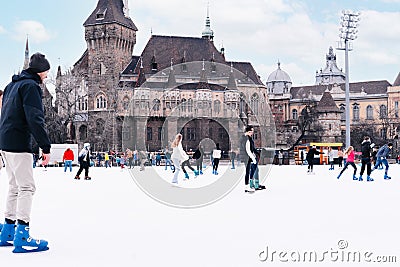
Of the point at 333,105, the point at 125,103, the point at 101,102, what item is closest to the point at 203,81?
the point at 125,103

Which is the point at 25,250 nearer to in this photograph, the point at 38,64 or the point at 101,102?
the point at 38,64

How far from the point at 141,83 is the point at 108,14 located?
8.73 meters

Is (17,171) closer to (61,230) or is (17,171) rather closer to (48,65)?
(48,65)

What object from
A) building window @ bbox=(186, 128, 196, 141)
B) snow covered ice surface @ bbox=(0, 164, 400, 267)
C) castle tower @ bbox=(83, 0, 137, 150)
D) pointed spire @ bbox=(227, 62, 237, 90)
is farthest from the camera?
pointed spire @ bbox=(227, 62, 237, 90)

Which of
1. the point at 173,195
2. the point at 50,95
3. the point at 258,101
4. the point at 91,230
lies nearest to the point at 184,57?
the point at 258,101

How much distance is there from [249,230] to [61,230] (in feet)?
6.41

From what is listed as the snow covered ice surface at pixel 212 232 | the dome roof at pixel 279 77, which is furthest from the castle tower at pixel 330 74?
the snow covered ice surface at pixel 212 232

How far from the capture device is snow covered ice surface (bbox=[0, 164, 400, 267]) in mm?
4227

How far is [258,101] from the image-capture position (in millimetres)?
67812

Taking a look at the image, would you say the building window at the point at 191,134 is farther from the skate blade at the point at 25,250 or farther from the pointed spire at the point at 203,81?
the skate blade at the point at 25,250

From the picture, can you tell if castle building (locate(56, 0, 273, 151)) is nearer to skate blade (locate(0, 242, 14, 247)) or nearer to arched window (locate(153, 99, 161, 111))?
arched window (locate(153, 99, 161, 111))

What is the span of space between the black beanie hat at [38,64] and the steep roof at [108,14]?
58280 millimetres

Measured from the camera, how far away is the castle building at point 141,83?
2188 inches

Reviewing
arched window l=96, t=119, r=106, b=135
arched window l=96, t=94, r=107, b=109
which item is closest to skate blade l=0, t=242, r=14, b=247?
arched window l=96, t=119, r=106, b=135
